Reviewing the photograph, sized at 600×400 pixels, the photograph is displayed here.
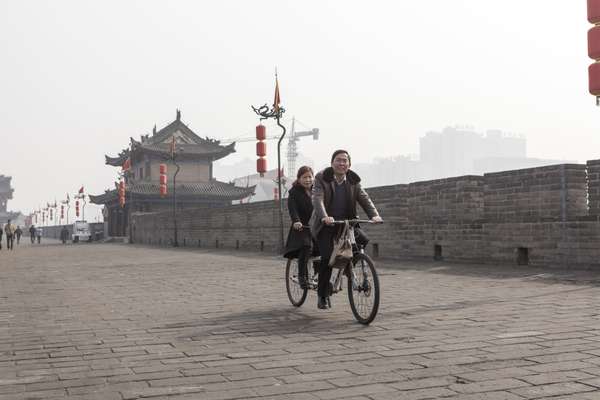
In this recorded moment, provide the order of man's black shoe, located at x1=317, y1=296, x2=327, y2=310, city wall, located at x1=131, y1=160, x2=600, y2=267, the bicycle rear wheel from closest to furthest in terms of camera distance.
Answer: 1. man's black shoe, located at x1=317, y1=296, x2=327, y2=310
2. the bicycle rear wheel
3. city wall, located at x1=131, y1=160, x2=600, y2=267

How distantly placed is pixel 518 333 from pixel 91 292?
625 cm

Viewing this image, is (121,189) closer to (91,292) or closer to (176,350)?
(91,292)

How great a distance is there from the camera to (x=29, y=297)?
841cm

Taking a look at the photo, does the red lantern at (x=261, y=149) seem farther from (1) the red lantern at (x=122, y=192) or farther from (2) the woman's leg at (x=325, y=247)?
(1) the red lantern at (x=122, y=192)

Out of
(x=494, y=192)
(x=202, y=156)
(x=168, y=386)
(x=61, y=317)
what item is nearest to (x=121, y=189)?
(x=202, y=156)

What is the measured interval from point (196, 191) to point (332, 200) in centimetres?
4412

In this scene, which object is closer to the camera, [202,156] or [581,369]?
[581,369]

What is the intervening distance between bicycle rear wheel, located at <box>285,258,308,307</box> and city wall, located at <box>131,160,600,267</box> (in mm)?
5418

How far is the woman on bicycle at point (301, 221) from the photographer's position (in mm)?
6328

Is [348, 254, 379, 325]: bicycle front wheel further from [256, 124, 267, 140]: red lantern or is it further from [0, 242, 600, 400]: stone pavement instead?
[256, 124, 267, 140]: red lantern

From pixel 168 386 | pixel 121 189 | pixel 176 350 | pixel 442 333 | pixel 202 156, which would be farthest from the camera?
pixel 202 156

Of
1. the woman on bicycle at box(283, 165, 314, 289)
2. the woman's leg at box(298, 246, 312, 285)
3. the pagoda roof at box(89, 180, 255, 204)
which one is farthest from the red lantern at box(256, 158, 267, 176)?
the pagoda roof at box(89, 180, 255, 204)

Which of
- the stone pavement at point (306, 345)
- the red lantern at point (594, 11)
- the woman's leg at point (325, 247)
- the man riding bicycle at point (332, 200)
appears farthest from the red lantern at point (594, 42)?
the woman's leg at point (325, 247)

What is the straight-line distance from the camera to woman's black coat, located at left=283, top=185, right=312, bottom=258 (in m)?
6.34
